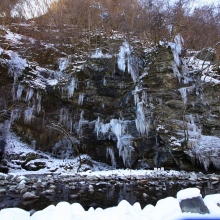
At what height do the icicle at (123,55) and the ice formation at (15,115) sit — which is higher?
the icicle at (123,55)

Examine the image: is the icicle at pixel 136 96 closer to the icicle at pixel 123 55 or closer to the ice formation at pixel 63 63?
the icicle at pixel 123 55

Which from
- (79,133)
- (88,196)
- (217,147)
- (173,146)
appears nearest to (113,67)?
(79,133)

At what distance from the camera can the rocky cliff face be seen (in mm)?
12352

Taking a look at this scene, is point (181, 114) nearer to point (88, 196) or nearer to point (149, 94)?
point (149, 94)

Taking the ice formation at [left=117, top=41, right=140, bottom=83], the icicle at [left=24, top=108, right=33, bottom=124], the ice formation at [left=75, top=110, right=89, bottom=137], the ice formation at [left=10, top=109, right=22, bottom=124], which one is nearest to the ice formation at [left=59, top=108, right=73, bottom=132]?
the ice formation at [left=75, top=110, right=89, bottom=137]

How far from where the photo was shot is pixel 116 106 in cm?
1367

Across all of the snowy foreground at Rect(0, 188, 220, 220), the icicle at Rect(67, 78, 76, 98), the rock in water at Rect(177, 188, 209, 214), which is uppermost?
the icicle at Rect(67, 78, 76, 98)

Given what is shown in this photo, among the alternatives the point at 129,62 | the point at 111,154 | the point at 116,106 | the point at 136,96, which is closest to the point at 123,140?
the point at 111,154

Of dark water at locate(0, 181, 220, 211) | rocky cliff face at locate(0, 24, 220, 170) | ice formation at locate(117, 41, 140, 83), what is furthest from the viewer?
ice formation at locate(117, 41, 140, 83)

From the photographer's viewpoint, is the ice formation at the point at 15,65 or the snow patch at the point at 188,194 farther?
the ice formation at the point at 15,65

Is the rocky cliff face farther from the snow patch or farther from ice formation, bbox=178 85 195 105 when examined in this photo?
the snow patch

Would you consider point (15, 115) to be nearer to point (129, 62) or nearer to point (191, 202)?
point (129, 62)

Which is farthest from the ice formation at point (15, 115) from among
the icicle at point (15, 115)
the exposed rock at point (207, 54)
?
the exposed rock at point (207, 54)

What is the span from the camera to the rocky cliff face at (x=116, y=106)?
40.5ft
